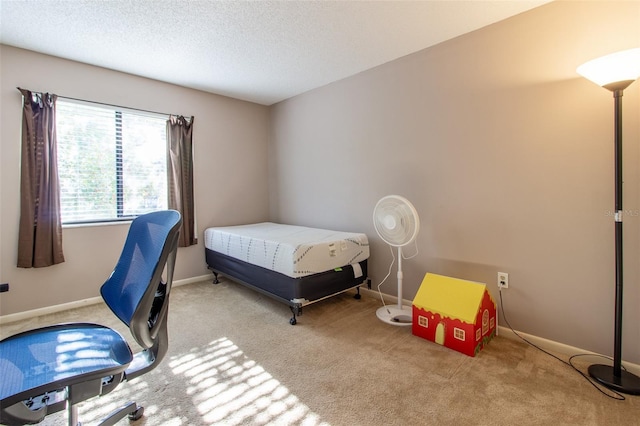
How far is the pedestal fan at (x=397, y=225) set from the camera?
2.36 m

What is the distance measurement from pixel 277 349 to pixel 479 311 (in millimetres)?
1417

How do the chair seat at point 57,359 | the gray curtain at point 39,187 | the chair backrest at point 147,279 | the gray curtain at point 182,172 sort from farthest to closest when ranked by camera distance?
the gray curtain at point 182,172
the gray curtain at point 39,187
the chair backrest at point 147,279
the chair seat at point 57,359

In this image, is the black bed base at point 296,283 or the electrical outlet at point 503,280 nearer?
the electrical outlet at point 503,280

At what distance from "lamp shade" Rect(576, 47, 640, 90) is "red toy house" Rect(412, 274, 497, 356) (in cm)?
138

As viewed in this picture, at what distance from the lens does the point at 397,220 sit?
241 centimetres

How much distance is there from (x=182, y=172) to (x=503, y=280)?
11.1 ft

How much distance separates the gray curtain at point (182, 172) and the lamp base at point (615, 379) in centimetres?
365

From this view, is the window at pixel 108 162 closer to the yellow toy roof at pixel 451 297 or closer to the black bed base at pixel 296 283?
the black bed base at pixel 296 283

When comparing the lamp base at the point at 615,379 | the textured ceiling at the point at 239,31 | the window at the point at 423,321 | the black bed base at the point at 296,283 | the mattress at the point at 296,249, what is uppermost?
the textured ceiling at the point at 239,31

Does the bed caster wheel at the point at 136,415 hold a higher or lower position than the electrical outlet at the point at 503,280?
lower

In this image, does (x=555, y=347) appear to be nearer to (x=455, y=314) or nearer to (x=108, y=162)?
(x=455, y=314)

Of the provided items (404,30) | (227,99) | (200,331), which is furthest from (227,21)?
(200,331)

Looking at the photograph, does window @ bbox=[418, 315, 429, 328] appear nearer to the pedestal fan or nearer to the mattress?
the pedestal fan

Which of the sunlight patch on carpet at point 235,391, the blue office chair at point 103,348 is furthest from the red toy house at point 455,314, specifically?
the blue office chair at point 103,348
